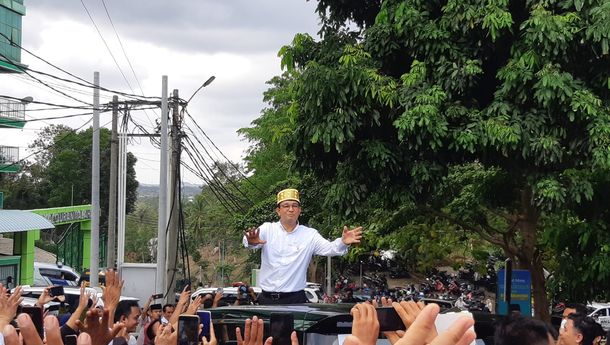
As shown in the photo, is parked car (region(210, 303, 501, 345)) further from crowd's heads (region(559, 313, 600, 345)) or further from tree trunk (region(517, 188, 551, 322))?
tree trunk (region(517, 188, 551, 322))

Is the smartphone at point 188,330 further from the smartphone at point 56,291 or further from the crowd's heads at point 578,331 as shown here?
the smartphone at point 56,291

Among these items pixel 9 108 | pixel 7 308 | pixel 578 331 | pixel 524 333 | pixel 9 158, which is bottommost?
pixel 578 331

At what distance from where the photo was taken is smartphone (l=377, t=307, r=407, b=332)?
347 cm

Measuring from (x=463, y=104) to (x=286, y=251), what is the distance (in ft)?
13.2

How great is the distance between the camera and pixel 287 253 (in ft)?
26.1

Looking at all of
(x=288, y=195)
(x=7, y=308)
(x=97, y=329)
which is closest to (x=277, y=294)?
(x=288, y=195)

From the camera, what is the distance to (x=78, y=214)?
1702 inches

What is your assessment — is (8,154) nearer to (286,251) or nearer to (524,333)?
(286,251)

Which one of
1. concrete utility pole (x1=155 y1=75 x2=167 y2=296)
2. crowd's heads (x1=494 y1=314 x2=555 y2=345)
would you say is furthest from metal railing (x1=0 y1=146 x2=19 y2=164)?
crowd's heads (x1=494 y1=314 x2=555 y2=345)

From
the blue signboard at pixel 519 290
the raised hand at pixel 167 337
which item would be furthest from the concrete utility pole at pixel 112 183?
the raised hand at pixel 167 337

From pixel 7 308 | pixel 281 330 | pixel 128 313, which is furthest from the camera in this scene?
pixel 128 313

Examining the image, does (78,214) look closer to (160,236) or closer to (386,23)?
(160,236)

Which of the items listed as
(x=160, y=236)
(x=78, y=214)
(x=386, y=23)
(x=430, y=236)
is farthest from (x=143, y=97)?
(x=78, y=214)

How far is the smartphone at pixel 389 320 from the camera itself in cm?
347
